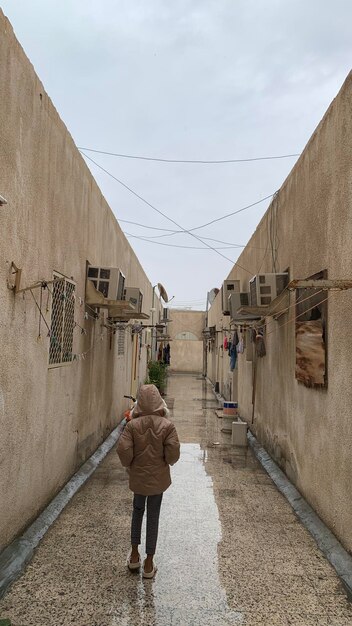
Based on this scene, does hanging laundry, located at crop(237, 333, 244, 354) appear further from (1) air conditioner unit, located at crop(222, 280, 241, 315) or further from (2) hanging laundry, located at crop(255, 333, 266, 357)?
(2) hanging laundry, located at crop(255, 333, 266, 357)

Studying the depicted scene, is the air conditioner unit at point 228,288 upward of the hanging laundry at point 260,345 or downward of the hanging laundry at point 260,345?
upward

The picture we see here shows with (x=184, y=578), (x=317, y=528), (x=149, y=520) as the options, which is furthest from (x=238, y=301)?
(x=184, y=578)

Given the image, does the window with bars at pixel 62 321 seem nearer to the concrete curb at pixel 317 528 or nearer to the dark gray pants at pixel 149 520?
the dark gray pants at pixel 149 520

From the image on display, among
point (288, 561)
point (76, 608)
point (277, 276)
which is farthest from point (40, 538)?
point (277, 276)

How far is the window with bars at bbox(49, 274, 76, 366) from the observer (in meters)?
4.80

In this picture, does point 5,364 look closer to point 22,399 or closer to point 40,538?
point 22,399

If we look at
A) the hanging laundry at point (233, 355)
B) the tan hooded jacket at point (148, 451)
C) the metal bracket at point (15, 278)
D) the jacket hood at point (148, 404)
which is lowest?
the tan hooded jacket at point (148, 451)

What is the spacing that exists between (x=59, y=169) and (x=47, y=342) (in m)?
1.86

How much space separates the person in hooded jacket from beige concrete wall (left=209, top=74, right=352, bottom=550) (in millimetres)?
1524

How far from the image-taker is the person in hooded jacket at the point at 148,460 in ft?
11.4

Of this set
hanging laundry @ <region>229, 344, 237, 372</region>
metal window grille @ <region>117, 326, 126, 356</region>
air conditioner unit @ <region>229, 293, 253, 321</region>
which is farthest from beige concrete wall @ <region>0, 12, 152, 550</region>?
hanging laundry @ <region>229, 344, 237, 372</region>

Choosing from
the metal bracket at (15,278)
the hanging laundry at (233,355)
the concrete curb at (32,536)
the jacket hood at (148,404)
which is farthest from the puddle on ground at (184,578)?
the hanging laundry at (233,355)

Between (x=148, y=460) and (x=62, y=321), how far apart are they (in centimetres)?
227

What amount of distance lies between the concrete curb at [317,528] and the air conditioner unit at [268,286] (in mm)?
2419
